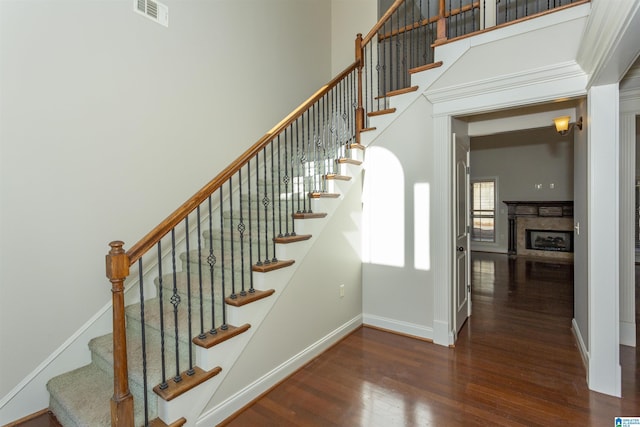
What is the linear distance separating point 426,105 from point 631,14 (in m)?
1.90

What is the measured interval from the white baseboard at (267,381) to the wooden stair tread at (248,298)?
0.66 m

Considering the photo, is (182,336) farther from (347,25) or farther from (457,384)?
(347,25)

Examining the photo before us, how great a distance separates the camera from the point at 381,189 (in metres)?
3.67

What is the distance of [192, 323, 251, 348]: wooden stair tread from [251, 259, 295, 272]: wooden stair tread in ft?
1.37

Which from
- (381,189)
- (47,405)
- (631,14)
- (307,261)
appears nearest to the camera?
(631,14)

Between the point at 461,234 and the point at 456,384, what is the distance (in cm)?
166

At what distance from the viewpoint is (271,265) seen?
2586mm

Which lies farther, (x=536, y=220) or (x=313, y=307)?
(x=536, y=220)

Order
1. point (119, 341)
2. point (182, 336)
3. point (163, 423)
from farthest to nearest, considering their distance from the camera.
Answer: point (182, 336)
point (163, 423)
point (119, 341)

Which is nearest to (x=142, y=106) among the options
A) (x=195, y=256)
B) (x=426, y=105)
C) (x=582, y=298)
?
(x=195, y=256)

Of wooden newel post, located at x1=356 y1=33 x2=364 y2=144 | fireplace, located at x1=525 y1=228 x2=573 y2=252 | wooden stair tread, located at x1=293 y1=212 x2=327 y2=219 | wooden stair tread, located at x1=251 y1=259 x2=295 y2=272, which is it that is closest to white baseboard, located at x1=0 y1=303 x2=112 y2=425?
wooden stair tread, located at x1=251 y1=259 x2=295 y2=272

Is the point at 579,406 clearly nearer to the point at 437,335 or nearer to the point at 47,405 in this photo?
the point at 437,335

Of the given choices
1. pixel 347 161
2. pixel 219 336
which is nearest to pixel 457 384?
pixel 219 336

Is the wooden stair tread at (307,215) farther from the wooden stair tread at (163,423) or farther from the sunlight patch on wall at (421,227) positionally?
the wooden stair tread at (163,423)
